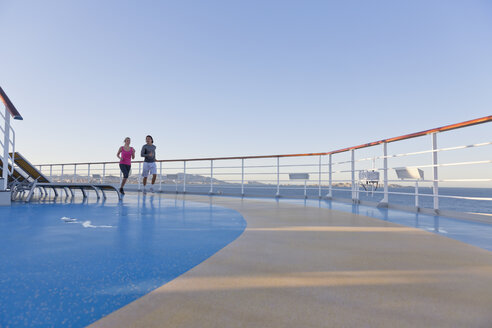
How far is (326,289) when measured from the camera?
824 millimetres

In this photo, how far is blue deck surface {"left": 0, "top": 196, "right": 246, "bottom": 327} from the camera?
68cm

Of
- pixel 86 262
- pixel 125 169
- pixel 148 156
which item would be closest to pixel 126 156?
pixel 125 169

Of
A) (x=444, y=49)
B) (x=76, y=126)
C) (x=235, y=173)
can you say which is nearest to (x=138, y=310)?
(x=235, y=173)

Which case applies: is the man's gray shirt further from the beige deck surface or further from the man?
the beige deck surface

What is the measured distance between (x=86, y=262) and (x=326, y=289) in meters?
0.99

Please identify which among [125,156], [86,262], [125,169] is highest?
[125,156]

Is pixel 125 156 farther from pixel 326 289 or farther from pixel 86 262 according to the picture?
pixel 326 289

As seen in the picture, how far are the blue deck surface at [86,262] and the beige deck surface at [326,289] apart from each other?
10 cm

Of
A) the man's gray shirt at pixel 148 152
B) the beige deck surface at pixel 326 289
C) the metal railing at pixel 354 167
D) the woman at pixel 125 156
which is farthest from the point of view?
the man's gray shirt at pixel 148 152

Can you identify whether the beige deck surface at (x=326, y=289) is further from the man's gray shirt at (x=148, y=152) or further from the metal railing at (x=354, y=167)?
the man's gray shirt at (x=148, y=152)

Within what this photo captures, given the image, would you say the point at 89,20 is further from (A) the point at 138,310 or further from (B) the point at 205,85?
(A) the point at 138,310

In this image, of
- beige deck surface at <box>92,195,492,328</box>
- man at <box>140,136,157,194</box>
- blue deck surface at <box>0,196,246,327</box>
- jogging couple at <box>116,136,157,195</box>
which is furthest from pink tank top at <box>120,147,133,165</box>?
beige deck surface at <box>92,195,492,328</box>

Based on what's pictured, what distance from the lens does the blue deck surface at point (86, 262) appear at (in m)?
0.68

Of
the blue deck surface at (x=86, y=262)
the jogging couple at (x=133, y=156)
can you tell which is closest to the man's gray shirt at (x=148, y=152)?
the jogging couple at (x=133, y=156)
